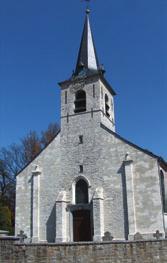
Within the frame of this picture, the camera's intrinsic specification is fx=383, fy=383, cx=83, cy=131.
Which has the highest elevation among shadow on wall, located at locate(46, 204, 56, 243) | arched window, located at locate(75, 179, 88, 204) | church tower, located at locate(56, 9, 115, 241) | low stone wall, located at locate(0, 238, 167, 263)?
church tower, located at locate(56, 9, 115, 241)

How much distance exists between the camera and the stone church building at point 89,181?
22.2 meters

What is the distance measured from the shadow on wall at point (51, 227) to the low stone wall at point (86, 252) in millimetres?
11712

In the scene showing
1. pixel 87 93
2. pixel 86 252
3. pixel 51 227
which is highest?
pixel 87 93

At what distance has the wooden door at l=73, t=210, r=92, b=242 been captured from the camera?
23.0m

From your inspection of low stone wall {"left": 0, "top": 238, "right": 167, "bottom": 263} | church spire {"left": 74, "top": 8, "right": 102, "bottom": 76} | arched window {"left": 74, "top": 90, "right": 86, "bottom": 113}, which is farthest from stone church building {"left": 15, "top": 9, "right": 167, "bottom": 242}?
low stone wall {"left": 0, "top": 238, "right": 167, "bottom": 263}

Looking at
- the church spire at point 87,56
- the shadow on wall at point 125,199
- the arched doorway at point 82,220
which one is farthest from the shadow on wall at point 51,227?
the church spire at point 87,56

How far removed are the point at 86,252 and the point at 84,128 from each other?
14.1 meters

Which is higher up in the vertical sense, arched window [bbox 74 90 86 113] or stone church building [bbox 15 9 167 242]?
arched window [bbox 74 90 86 113]

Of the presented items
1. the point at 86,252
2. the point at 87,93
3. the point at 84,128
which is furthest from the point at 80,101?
the point at 86,252

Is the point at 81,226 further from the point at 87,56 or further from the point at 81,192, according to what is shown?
the point at 87,56

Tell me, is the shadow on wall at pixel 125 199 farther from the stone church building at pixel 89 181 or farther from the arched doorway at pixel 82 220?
the arched doorway at pixel 82 220

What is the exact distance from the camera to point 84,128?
1002 inches

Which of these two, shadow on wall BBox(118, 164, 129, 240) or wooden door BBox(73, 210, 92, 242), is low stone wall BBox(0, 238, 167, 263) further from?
wooden door BBox(73, 210, 92, 242)

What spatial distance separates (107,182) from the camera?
23.5 meters
